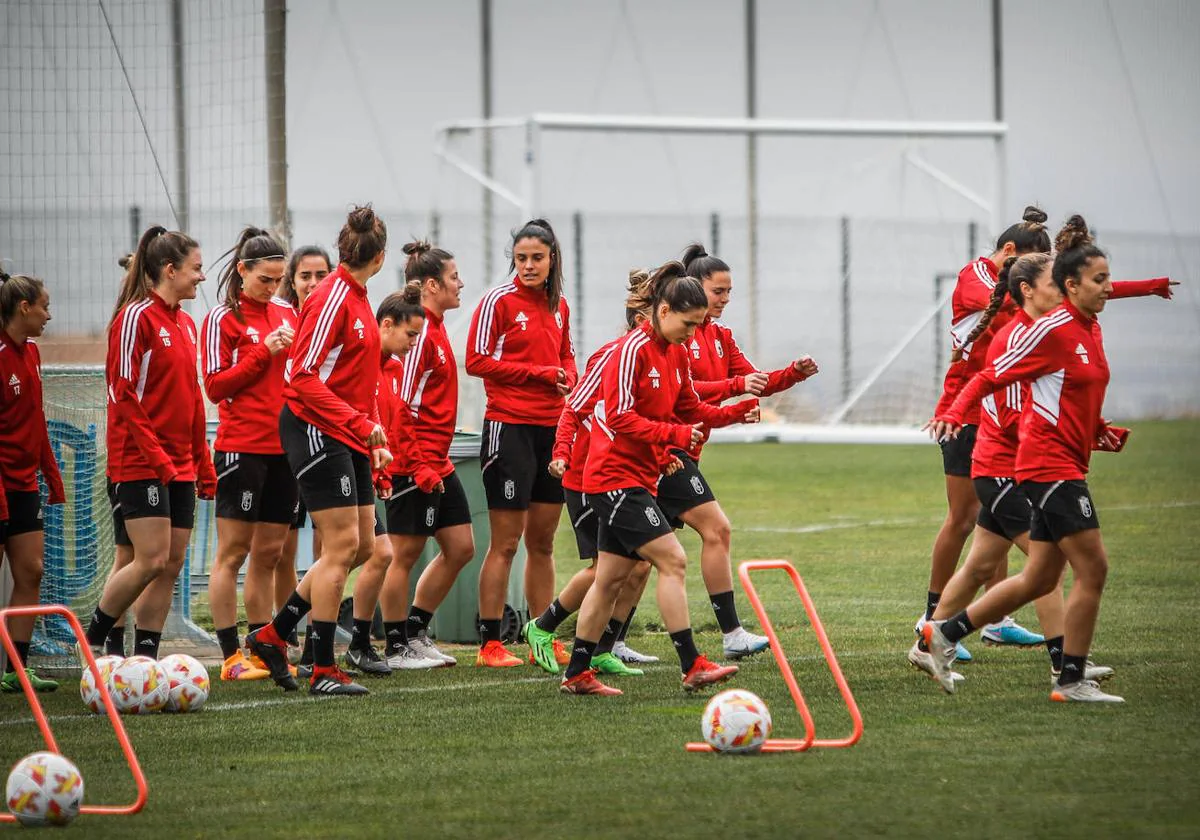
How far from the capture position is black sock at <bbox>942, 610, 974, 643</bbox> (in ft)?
24.8

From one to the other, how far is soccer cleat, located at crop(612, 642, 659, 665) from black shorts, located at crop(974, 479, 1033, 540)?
78.1 inches

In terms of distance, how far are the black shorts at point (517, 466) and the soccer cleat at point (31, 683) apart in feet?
7.85

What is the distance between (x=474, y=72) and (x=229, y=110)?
18063 millimetres

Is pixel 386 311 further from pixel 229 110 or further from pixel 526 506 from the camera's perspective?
pixel 229 110

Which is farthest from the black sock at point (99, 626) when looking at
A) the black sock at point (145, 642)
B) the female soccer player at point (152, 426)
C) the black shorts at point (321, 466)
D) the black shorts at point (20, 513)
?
the black shorts at point (321, 466)

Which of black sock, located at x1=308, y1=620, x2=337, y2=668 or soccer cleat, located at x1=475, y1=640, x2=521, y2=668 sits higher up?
black sock, located at x1=308, y1=620, x2=337, y2=668

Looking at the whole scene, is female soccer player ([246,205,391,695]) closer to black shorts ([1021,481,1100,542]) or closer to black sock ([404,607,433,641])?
black sock ([404,607,433,641])

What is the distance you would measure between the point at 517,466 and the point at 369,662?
1279mm

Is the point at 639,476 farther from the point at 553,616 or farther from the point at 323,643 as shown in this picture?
the point at 323,643

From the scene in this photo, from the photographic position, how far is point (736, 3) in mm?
29953

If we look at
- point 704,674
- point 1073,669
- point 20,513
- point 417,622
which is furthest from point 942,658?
point 20,513

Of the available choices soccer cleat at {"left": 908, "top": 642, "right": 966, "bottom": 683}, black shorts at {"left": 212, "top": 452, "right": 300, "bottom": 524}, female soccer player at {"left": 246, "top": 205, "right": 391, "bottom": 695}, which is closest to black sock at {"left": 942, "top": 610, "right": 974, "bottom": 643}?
soccer cleat at {"left": 908, "top": 642, "right": 966, "bottom": 683}

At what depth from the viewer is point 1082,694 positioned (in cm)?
726

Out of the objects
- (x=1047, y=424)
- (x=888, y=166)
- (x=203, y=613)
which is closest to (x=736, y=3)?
(x=888, y=166)
